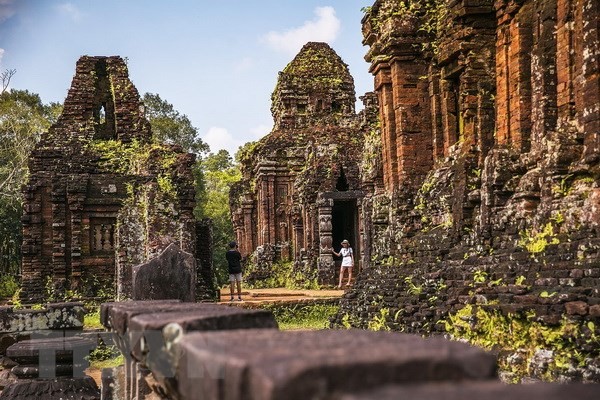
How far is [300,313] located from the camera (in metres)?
20.6

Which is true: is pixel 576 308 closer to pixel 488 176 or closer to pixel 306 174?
pixel 488 176

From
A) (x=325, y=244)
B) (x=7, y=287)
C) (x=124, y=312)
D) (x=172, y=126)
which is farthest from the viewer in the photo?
(x=172, y=126)

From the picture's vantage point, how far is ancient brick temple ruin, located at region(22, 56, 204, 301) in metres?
20.4

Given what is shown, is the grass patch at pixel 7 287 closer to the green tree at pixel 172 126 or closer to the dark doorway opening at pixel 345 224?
the dark doorway opening at pixel 345 224

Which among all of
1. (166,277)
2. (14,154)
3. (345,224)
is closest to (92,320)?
(166,277)

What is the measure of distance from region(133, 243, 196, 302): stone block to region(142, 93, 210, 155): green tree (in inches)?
1850

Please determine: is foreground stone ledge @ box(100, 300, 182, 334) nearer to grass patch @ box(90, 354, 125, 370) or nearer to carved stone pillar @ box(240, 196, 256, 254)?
grass patch @ box(90, 354, 125, 370)

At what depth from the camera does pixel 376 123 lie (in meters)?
24.5

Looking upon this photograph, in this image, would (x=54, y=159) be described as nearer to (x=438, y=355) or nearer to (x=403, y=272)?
(x=403, y=272)

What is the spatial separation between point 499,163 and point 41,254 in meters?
14.6

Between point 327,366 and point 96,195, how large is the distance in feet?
71.7

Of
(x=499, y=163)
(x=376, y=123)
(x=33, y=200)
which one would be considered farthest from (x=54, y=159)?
(x=499, y=163)

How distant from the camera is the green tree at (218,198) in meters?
48.0

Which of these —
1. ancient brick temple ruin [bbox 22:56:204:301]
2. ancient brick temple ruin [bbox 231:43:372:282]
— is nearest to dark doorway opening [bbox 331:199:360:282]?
ancient brick temple ruin [bbox 231:43:372:282]
